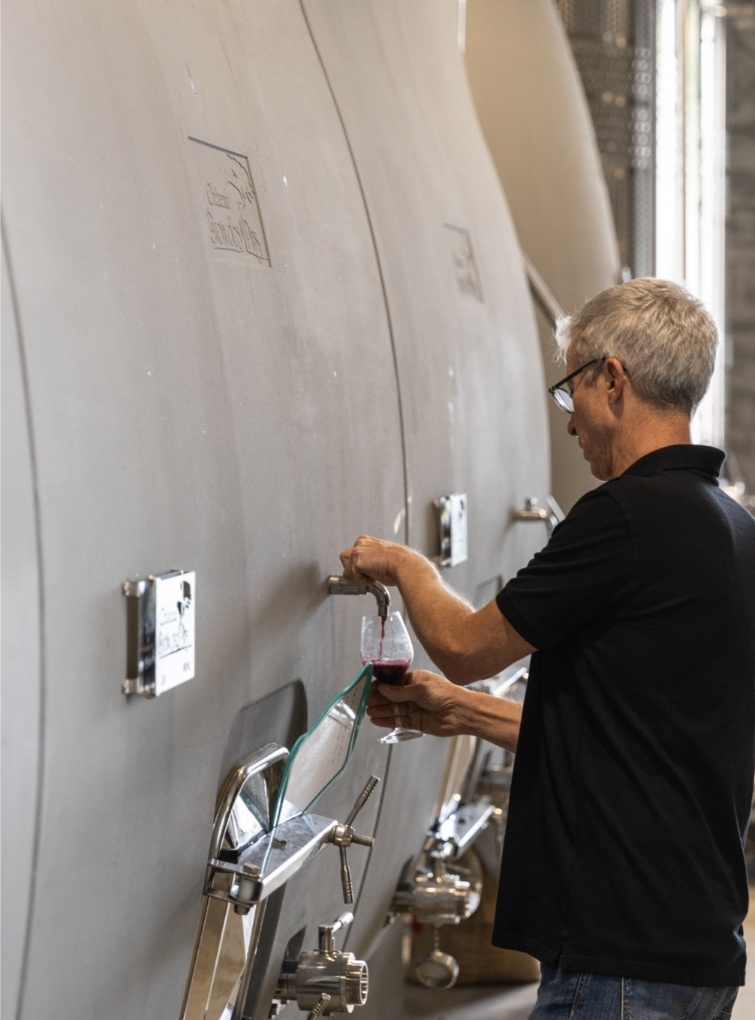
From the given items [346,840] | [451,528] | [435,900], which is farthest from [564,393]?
[435,900]

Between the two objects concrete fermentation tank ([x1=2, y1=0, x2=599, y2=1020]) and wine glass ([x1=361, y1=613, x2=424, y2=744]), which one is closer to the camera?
concrete fermentation tank ([x1=2, y1=0, x2=599, y2=1020])

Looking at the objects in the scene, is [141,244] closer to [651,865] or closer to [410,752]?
[651,865]

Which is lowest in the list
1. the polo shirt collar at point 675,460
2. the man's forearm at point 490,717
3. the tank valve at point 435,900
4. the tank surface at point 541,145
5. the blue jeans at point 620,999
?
the tank valve at point 435,900

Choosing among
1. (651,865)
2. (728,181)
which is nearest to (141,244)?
(651,865)

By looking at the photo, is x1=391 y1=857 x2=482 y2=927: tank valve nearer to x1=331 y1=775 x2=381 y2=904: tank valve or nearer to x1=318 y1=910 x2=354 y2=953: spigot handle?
x1=318 y1=910 x2=354 y2=953: spigot handle

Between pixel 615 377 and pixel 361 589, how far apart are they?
49 cm

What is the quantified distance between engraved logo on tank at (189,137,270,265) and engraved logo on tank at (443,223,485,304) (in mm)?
1029

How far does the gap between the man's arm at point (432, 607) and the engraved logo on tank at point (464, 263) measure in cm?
96

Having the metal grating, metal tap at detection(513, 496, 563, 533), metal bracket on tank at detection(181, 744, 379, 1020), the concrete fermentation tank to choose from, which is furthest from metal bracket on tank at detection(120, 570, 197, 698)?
the metal grating

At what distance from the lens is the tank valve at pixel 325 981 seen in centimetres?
188

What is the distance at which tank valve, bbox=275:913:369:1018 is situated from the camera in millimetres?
1878

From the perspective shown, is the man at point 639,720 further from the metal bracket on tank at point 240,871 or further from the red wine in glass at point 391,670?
the metal bracket on tank at point 240,871

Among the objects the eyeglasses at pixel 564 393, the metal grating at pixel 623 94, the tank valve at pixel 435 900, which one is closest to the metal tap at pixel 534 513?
the tank valve at pixel 435 900

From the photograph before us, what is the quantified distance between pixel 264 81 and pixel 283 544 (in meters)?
0.67
